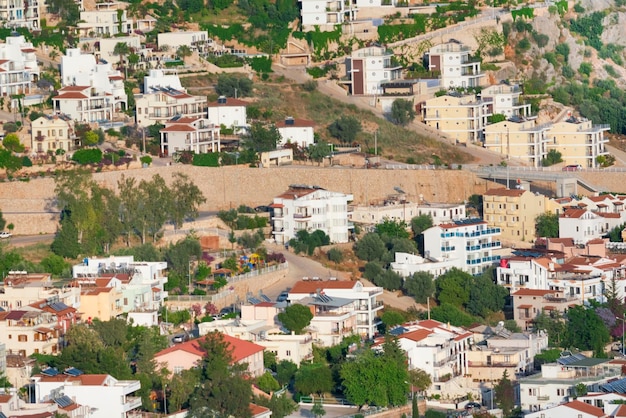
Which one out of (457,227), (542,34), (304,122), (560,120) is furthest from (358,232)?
(542,34)

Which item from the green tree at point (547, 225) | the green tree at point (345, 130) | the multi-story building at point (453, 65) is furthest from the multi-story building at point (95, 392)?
the multi-story building at point (453, 65)

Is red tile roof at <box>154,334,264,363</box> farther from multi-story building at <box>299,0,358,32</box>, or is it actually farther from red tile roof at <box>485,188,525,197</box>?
multi-story building at <box>299,0,358,32</box>

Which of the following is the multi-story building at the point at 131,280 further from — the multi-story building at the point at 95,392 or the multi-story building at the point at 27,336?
the multi-story building at the point at 95,392

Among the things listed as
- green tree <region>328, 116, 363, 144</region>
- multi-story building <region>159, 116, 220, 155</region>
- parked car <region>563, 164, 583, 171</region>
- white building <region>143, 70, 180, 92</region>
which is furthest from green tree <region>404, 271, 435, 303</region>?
white building <region>143, 70, 180, 92</region>

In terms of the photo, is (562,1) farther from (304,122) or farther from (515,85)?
(304,122)

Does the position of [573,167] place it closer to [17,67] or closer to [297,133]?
[297,133]
